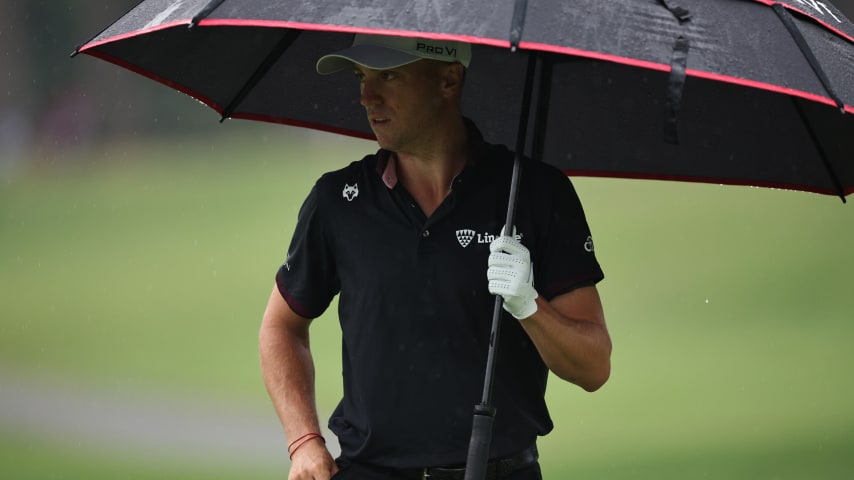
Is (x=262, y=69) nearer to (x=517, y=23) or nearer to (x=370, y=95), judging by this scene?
(x=370, y=95)

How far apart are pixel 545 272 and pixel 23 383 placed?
7.48 meters

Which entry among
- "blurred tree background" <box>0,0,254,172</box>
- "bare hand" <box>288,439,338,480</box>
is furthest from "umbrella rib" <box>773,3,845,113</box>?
"blurred tree background" <box>0,0,254,172</box>

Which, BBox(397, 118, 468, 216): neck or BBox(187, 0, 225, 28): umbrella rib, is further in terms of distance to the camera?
BBox(397, 118, 468, 216): neck

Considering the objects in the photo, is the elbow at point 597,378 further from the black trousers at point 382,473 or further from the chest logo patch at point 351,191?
the chest logo patch at point 351,191

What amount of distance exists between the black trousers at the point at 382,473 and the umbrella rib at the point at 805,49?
3.95ft

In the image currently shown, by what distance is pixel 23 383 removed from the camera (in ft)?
33.5

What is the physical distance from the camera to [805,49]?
2996 mm

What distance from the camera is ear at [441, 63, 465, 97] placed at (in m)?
3.63

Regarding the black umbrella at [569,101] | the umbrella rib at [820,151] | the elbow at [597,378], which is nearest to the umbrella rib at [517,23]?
the black umbrella at [569,101]

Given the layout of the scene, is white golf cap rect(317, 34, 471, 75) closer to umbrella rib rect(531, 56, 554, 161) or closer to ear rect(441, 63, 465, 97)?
ear rect(441, 63, 465, 97)

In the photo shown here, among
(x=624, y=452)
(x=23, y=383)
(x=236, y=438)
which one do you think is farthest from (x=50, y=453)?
(x=624, y=452)

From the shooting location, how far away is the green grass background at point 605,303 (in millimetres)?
9109

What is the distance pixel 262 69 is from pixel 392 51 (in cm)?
84

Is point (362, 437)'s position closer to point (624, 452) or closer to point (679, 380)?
point (624, 452)
